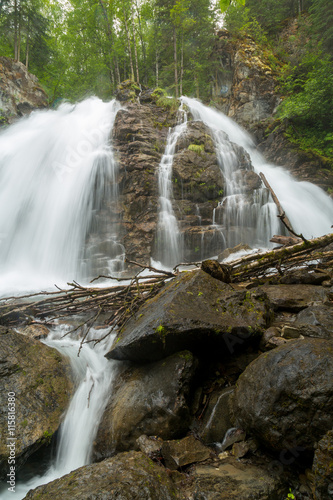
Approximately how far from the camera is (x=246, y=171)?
11602 millimetres

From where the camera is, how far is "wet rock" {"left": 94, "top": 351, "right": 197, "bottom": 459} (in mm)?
2246

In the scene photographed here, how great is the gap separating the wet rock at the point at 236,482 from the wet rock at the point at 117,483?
19cm

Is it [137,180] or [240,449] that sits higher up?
[137,180]

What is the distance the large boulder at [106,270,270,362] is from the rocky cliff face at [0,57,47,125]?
20169 mm

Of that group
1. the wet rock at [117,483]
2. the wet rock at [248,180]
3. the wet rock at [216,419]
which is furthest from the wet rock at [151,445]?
the wet rock at [248,180]

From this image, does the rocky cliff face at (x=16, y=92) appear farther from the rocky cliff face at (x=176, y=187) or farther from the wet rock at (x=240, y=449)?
the wet rock at (x=240, y=449)

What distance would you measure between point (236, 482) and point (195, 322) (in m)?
1.16

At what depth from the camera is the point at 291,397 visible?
1670mm

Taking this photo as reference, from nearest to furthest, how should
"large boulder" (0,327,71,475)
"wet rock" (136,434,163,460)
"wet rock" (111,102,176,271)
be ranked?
"wet rock" (136,434,163,460) < "large boulder" (0,327,71,475) < "wet rock" (111,102,176,271)

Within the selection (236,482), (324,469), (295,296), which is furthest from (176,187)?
(324,469)

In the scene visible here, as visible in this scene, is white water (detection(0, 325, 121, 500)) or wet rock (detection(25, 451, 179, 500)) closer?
wet rock (detection(25, 451, 179, 500))

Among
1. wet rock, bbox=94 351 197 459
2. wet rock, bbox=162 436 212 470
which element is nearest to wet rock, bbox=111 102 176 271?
wet rock, bbox=94 351 197 459

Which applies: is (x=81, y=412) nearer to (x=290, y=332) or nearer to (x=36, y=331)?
(x=36, y=331)

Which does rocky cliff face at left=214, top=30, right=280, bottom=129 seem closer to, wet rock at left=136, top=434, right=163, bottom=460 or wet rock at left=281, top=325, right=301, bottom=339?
wet rock at left=281, top=325, right=301, bottom=339
